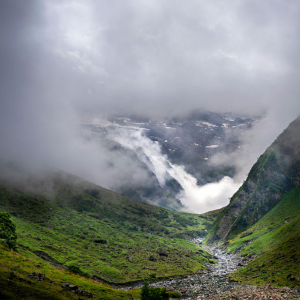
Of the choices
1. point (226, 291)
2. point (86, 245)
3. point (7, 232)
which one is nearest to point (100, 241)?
point (86, 245)

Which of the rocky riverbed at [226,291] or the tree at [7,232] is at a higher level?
the tree at [7,232]

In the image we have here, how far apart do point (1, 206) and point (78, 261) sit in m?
95.4

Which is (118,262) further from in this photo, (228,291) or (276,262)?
(276,262)

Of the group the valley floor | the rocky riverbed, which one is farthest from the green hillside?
the valley floor

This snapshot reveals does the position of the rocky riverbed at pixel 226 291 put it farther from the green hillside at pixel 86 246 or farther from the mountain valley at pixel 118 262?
the green hillside at pixel 86 246

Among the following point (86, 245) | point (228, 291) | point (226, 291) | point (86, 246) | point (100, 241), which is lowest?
point (86, 246)

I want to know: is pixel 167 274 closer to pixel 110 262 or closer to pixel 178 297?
pixel 110 262

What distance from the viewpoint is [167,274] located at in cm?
10444

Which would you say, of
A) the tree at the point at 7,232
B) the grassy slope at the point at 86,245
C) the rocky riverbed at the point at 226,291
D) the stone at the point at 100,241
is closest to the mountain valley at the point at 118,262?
the grassy slope at the point at 86,245

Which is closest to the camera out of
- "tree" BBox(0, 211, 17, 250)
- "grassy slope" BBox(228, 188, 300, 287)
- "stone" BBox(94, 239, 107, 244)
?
"tree" BBox(0, 211, 17, 250)

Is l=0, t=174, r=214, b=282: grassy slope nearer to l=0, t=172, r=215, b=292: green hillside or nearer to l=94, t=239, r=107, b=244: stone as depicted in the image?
l=0, t=172, r=215, b=292: green hillside

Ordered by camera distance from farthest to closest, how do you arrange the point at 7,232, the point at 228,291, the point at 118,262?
1. the point at 118,262
2. the point at 228,291
3. the point at 7,232

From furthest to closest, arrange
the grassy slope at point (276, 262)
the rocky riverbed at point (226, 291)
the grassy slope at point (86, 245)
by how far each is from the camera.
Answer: the grassy slope at point (86, 245), the grassy slope at point (276, 262), the rocky riverbed at point (226, 291)

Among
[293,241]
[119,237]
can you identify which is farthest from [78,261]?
[293,241]
